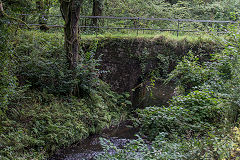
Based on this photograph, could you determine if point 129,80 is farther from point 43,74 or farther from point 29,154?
→ point 29,154

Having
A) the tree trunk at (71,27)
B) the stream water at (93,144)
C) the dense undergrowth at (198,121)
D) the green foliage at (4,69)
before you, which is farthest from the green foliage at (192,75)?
the green foliage at (4,69)

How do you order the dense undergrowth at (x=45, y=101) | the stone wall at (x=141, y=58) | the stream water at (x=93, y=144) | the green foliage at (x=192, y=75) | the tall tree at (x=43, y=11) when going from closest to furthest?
the dense undergrowth at (x=45, y=101), the stream water at (x=93, y=144), the tall tree at (x=43, y=11), the green foliage at (x=192, y=75), the stone wall at (x=141, y=58)

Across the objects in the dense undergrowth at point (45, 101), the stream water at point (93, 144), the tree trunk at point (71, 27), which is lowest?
the stream water at point (93, 144)

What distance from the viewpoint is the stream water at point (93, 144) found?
274 inches

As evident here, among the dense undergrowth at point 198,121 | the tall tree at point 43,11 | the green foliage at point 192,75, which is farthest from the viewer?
the green foliage at point 192,75

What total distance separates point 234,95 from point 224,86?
1316 mm

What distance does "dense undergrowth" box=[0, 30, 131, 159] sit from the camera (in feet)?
20.6

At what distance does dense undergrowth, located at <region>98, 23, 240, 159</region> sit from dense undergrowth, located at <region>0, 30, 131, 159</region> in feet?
7.51

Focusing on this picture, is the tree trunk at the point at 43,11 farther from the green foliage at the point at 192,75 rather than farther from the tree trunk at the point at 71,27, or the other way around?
the green foliage at the point at 192,75

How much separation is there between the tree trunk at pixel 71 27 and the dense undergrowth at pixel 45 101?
326mm

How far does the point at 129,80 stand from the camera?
1201 cm

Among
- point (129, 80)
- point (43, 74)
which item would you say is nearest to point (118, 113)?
point (129, 80)

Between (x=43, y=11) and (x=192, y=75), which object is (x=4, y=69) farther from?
(x=192, y=75)

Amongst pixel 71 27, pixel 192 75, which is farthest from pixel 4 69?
pixel 192 75
